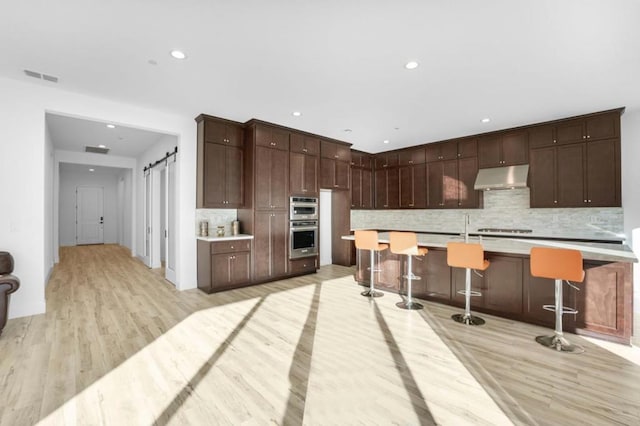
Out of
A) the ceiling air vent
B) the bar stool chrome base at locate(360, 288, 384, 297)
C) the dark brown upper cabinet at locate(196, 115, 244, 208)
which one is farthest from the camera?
the ceiling air vent

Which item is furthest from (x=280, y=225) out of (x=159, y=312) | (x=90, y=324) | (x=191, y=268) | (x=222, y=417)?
(x=222, y=417)

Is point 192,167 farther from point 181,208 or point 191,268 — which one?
point 191,268

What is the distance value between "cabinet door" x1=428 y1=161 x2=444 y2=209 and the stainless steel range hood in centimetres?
82

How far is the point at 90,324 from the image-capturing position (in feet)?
11.4

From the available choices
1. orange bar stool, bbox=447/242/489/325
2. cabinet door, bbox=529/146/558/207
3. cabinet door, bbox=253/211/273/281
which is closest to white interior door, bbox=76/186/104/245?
cabinet door, bbox=253/211/273/281

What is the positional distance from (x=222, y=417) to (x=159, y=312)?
2.49 m

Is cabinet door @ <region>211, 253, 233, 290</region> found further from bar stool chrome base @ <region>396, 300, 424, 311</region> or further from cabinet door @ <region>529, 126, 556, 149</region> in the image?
cabinet door @ <region>529, 126, 556, 149</region>

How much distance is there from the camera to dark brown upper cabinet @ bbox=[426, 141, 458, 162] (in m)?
6.43

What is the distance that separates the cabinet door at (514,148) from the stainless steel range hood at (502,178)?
126mm

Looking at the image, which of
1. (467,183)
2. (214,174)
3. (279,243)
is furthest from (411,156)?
(214,174)

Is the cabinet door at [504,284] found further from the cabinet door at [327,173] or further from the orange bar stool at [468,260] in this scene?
the cabinet door at [327,173]

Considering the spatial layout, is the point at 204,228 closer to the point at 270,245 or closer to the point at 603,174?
the point at 270,245

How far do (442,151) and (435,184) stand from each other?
749mm

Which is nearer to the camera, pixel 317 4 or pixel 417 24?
pixel 317 4
